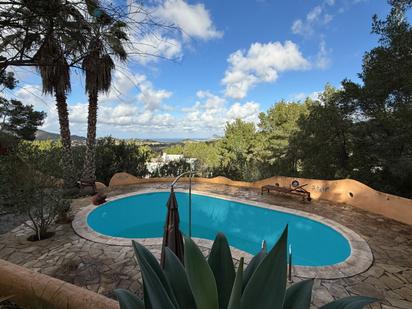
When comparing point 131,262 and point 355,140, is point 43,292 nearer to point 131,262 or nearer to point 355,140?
point 131,262

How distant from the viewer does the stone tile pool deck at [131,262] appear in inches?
165

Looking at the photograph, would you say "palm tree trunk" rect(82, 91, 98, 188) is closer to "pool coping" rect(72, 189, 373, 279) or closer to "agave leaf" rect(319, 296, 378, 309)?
"pool coping" rect(72, 189, 373, 279)

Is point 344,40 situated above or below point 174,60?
above

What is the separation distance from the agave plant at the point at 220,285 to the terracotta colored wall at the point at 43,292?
1.92 m

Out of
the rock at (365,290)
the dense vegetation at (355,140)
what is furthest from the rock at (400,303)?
Result: the dense vegetation at (355,140)

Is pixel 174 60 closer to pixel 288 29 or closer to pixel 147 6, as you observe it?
pixel 147 6

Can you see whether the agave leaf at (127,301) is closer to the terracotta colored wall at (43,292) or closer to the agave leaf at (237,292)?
the agave leaf at (237,292)

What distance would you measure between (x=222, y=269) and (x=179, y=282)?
25 centimetres

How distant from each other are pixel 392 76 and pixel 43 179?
11.7 metres

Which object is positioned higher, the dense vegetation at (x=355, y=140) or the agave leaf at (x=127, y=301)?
the dense vegetation at (x=355, y=140)

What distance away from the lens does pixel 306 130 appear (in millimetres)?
12484

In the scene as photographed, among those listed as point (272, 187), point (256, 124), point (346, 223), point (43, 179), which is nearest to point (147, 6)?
point (43, 179)

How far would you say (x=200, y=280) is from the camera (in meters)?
1.11

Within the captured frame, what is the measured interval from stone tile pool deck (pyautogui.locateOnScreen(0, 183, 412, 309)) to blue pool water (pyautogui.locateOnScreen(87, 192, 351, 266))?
2.86 ft
